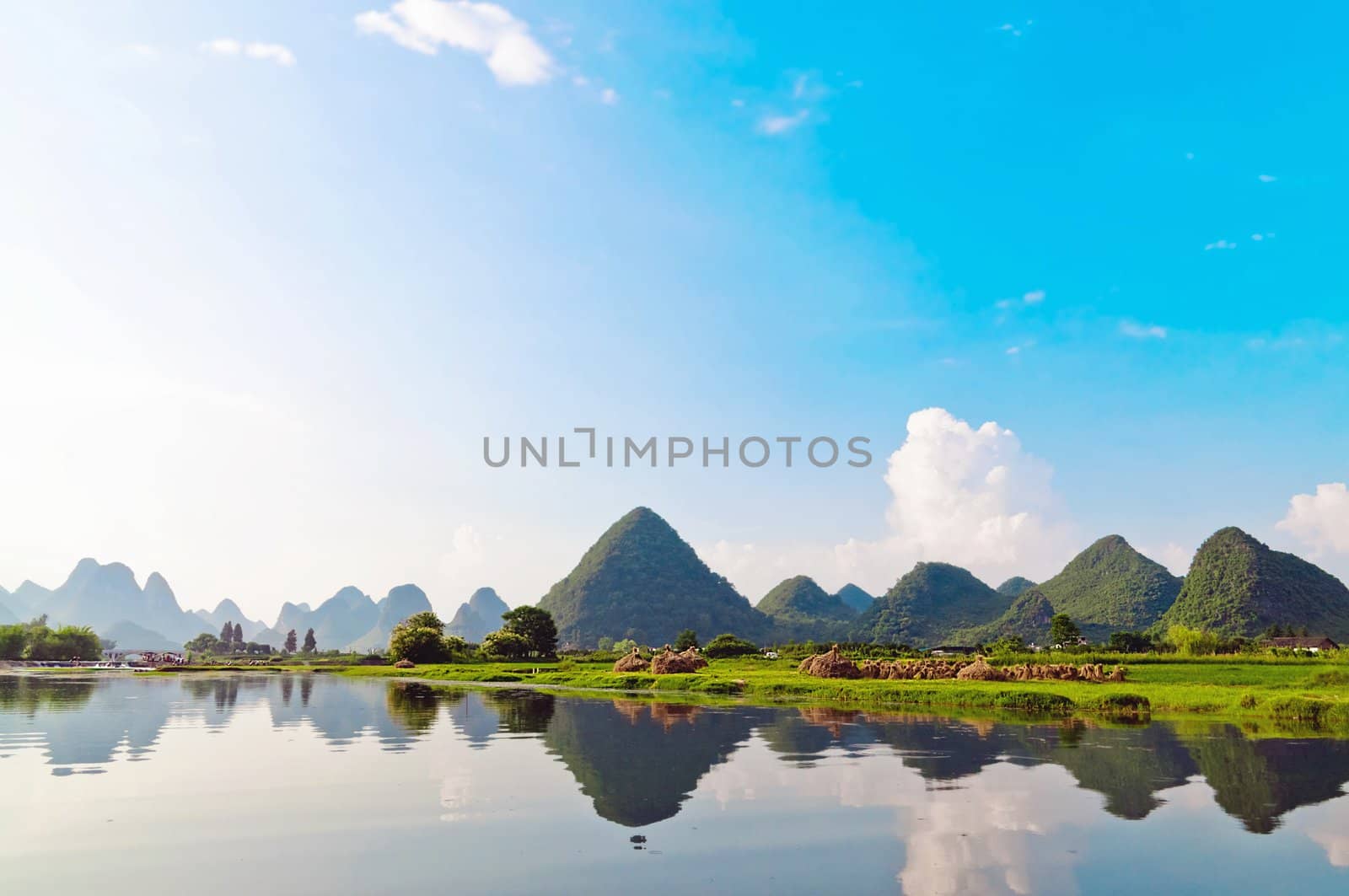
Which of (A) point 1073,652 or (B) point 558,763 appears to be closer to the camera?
(B) point 558,763

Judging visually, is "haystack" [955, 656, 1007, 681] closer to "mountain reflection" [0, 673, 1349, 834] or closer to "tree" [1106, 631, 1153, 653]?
"mountain reflection" [0, 673, 1349, 834]

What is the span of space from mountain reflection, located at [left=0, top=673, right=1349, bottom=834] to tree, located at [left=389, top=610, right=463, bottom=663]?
140 feet

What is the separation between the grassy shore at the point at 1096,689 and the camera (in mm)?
36531

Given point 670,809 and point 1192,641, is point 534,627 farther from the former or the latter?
point 670,809

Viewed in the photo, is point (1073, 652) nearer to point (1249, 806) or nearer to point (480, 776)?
point (1249, 806)

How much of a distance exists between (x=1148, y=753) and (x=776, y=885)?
18.5 metres

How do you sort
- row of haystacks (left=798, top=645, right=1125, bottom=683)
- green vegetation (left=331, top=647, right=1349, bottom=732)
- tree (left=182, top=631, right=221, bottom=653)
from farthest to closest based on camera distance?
tree (left=182, top=631, right=221, bottom=653), row of haystacks (left=798, top=645, right=1125, bottom=683), green vegetation (left=331, top=647, right=1349, bottom=732)

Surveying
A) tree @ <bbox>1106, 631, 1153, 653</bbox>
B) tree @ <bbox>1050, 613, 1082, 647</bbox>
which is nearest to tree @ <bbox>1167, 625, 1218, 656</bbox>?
tree @ <bbox>1106, 631, 1153, 653</bbox>

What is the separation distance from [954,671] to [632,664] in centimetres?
2601

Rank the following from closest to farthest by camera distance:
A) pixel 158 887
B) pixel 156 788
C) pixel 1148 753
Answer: pixel 158 887
pixel 156 788
pixel 1148 753

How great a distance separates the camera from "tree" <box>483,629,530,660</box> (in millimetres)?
95500

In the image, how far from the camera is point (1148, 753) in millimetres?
24750

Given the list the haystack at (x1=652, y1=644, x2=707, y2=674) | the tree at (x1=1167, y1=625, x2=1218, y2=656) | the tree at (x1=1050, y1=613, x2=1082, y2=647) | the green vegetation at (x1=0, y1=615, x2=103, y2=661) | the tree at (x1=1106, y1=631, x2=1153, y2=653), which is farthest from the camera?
the green vegetation at (x1=0, y1=615, x2=103, y2=661)

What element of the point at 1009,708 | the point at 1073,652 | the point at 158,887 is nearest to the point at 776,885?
Answer: the point at 158,887
